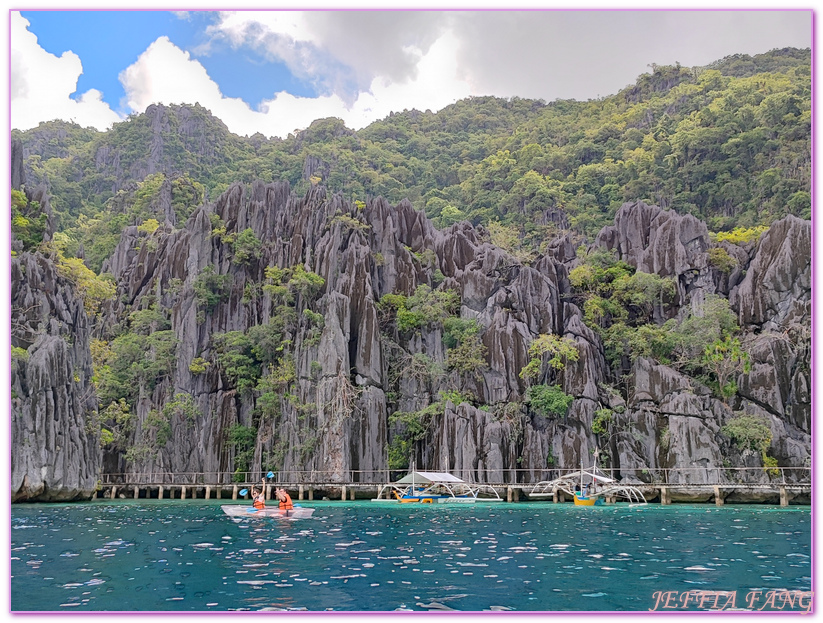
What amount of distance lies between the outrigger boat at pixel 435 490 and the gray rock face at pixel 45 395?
15257mm

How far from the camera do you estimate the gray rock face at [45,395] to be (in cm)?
3156

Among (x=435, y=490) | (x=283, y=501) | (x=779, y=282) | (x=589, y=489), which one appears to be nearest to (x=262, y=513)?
(x=283, y=501)

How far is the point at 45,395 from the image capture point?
3241cm

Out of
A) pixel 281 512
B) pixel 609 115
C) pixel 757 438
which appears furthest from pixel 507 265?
pixel 609 115

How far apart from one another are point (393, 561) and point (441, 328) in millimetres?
34885

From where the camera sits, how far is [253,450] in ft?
152

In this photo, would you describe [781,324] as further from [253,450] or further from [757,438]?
[253,450]

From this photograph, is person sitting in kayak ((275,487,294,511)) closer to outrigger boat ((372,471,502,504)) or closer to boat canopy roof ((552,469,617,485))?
outrigger boat ((372,471,502,504))

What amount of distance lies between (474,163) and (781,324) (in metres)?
48.9

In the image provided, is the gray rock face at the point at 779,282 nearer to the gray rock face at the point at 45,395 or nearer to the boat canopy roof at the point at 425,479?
the boat canopy roof at the point at 425,479

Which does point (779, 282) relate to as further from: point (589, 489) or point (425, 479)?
point (425, 479)

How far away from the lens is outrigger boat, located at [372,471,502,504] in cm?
3731

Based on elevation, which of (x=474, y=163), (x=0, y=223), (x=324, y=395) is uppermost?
(x=474, y=163)

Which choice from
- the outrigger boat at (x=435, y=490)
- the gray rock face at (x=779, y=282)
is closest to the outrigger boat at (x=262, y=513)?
the outrigger boat at (x=435, y=490)
